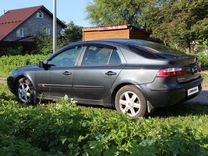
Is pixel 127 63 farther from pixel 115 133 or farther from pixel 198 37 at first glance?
pixel 198 37

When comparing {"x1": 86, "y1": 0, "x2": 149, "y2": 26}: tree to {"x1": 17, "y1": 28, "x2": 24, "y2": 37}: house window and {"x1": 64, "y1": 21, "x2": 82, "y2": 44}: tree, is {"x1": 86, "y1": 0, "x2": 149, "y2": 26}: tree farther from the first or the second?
{"x1": 17, "y1": 28, "x2": 24, "y2": 37}: house window

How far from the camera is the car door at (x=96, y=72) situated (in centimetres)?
718

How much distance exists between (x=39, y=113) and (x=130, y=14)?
52.0m

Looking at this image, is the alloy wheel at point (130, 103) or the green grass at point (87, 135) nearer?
the green grass at point (87, 135)

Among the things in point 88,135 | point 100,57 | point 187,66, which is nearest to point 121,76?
point 100,57

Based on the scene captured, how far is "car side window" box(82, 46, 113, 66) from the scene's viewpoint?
7.42 meters

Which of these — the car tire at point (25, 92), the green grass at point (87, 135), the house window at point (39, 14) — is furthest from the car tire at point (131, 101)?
the house window at point (39, 14)

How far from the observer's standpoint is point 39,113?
4898 millimetres

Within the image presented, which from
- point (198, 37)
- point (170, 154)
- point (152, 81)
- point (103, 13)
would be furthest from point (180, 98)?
point (103, 13)

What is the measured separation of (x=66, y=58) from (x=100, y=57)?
0.91 meters

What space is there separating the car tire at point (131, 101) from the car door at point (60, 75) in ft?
3.97

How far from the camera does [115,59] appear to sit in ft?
23.8

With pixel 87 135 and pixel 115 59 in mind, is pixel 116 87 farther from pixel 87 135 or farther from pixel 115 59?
pixel 87 135

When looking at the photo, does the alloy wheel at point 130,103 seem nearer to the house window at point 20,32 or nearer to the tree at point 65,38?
the tree at point 65,38
